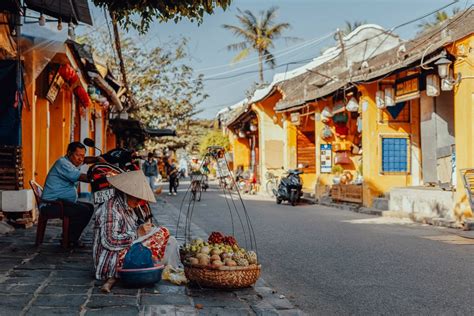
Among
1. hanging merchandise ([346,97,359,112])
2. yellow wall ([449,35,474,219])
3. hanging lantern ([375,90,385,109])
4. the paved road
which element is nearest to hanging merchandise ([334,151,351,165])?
hanging merchandise ([346,97,359,112])

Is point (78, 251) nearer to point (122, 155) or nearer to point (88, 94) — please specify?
point (122, 155)

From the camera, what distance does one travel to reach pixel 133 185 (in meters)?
5.82

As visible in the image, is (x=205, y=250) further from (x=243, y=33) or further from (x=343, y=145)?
(x=243, y=33)

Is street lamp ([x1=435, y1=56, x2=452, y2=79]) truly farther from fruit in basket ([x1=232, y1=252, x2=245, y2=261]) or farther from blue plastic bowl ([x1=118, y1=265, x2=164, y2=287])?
blue plastic bowl ([x1=118, y1=265, x2=164, y2=287])

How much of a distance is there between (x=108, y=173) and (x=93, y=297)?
288 centimetres

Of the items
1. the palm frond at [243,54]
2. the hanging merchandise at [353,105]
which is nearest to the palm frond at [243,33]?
the palm frond at [243,54]

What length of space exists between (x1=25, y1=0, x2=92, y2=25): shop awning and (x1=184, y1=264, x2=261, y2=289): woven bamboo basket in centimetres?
419

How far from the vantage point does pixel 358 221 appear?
14.4 meters

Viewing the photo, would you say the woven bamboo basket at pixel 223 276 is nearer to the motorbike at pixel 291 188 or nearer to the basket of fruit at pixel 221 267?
the basket of fruit at pixel 221 267

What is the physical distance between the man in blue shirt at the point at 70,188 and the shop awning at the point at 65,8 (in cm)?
192

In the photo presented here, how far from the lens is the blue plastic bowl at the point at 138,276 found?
5.59 meters

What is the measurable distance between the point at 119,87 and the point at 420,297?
17.5 meters

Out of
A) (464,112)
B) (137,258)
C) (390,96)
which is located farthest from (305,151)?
(137,258)

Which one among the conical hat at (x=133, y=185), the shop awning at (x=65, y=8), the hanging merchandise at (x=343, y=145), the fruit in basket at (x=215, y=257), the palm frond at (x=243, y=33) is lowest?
the fruit in basket at (x=215, y=257)
